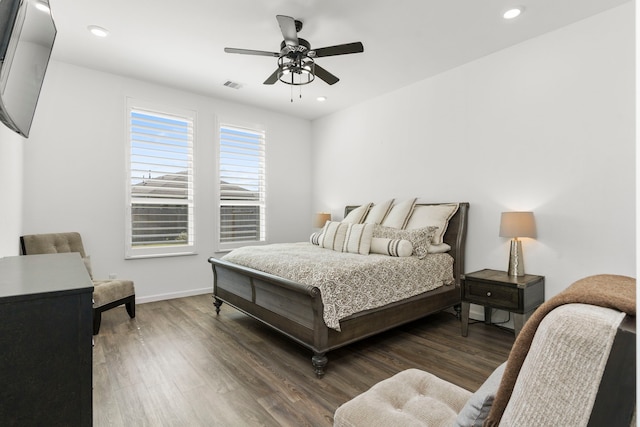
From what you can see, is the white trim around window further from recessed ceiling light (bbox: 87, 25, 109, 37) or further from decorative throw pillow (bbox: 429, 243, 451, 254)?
decorative throw pillow (bbox: 429, 243, 451, 254)

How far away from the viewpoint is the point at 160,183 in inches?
171

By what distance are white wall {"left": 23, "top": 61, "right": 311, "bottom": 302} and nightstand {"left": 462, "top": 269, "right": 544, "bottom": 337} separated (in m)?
3.50

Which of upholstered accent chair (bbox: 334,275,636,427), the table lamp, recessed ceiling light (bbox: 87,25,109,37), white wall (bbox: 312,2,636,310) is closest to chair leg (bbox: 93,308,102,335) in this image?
recessed ceiling light (bbox: 87,25,109,37)

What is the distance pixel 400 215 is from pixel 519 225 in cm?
133

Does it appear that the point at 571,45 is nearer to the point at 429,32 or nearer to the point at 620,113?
the point at 620,113

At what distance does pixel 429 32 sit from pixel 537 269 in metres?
2.50

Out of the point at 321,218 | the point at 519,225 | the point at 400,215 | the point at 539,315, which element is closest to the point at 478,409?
the point at 539,315

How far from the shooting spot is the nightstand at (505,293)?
2775mm

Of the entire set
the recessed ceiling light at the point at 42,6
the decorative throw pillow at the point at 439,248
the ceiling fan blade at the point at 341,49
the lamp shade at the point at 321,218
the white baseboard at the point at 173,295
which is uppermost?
the ceiling fan blade at the point at 341,49

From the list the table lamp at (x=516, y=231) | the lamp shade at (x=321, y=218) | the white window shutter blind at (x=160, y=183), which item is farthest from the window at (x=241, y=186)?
the table lamp at (x=516, y=231)

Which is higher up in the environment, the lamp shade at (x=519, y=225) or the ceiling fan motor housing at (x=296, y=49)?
the ceiling fan motor housing at (x=296, y=49)

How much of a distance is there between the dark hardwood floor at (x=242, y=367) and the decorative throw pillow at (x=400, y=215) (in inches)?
45.4

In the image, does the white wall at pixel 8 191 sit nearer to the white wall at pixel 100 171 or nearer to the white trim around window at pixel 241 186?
the white wall at pixel 100 171

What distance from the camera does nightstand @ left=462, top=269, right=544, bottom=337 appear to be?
278 cm
